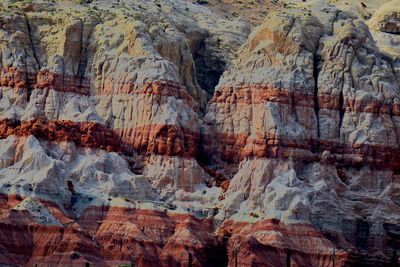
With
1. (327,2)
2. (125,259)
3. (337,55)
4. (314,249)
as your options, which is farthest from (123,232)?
(327,2)

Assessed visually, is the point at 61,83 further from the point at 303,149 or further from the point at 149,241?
the point at 303,149

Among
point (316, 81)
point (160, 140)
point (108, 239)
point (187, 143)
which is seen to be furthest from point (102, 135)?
point (316, 81)

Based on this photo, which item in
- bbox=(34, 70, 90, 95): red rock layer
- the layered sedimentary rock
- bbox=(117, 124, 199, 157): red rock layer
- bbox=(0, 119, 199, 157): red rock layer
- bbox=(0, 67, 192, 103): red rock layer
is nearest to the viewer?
the layered sedimentary rock

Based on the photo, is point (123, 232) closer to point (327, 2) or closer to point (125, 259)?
point (125, 259)

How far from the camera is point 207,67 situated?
15200 centimetres

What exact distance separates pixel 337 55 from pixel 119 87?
507 inches

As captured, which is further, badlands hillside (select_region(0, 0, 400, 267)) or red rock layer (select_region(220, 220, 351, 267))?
badlands hillside (select_region(0, 0, 400, 267))

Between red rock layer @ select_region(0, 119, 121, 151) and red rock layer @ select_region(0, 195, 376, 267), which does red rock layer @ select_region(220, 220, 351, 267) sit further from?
red rock layer @ select_region(0, 119, 121, 151)

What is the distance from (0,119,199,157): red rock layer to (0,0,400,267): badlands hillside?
11cm

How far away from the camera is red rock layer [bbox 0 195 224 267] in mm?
130000

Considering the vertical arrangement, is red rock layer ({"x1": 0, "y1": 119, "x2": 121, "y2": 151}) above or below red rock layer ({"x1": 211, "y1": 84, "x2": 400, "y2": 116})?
below

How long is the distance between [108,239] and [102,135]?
849 centimetres

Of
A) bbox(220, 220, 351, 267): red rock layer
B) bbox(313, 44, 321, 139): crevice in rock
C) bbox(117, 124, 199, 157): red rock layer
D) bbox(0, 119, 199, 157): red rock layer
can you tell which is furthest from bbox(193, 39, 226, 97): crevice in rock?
bbox(220, 220, 351, 267): red rock layer

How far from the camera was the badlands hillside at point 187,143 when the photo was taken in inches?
5231
